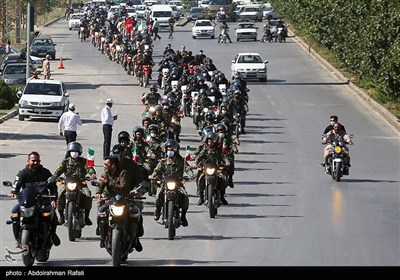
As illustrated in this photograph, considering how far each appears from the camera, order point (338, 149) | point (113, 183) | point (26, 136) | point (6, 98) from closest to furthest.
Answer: point (113, 183) → point (338, 149) → point (26, 136) → point (6, 98)

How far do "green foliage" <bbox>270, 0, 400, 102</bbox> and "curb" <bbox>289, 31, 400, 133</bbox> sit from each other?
0.48m

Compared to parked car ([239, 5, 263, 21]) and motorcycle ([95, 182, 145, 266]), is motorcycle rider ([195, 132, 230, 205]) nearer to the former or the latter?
motorcycle ([95, 182, 145, 266])

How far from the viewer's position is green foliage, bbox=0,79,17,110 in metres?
49.1

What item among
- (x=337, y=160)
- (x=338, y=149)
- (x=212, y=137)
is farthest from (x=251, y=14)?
(x=212, y=137)

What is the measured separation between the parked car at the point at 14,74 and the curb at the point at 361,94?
14.0 metres

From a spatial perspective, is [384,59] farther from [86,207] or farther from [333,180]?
[86,207]

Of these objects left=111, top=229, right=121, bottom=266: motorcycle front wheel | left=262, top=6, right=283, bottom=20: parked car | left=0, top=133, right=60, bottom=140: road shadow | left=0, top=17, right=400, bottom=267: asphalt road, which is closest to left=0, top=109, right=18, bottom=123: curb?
left=0, top=17, right=400, bottom=267: asphalt road

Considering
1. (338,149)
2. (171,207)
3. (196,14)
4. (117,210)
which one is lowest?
(196,14)

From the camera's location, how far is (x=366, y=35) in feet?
169

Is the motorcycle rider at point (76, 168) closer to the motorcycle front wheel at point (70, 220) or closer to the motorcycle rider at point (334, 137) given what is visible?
the motorcycle front wheel at point (70, 220)

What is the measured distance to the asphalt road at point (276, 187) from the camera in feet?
66.0

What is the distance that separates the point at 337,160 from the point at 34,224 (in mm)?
13486

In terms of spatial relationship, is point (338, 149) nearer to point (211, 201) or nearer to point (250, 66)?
point (211, 201)

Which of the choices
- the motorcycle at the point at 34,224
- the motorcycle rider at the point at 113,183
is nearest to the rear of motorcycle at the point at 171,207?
the motorcycle rider at the point at 113,183
